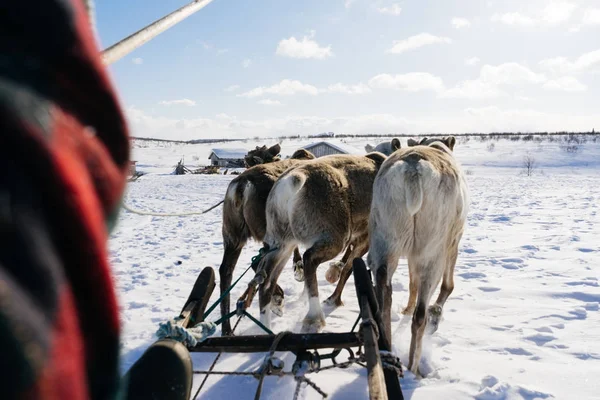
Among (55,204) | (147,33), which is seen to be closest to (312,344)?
(147,33)

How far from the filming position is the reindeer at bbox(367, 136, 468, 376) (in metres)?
3.02

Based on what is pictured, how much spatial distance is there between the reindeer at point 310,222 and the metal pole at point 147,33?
77.2 inches

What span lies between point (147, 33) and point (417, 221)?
2.36m

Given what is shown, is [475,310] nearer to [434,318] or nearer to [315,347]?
[434,318]

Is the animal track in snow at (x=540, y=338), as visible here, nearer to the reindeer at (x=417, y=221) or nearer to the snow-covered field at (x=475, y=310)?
the snow-covered field at (x=475, y=310)

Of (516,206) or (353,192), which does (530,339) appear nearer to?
(353,192)

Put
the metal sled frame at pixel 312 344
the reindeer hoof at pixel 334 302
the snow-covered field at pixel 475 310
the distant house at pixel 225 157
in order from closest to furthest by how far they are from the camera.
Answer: the metal sled frame at pixel 312 344
the snow-covered field at pixel 475 310
the reindeer hoof at pixel 334 302
the distant house at pixel 225 157

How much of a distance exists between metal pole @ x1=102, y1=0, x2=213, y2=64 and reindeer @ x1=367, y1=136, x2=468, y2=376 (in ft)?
6.20

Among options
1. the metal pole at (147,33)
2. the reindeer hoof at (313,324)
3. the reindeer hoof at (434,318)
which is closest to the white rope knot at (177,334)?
the metal pole at (147,33)

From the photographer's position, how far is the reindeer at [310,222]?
3902 mm

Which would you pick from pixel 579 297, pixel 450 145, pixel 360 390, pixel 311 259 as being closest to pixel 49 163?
pixel 360 390

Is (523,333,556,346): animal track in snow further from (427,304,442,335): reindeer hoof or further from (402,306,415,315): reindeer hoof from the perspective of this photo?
(402,306,415,315): reindeer hoof

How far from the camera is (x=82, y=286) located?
17.3 inches

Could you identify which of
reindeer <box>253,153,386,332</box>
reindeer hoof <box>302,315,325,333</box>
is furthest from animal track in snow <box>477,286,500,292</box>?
reindeer hoof <box>302,315,325,333</box>
